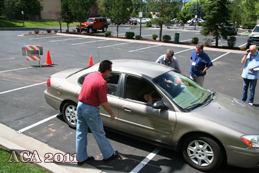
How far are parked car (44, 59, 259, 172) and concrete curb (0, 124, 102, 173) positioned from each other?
2.97ft

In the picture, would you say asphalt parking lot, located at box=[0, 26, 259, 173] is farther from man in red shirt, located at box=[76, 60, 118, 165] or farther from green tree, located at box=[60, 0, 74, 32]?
green tree, located at box=[60, 0, 74, 32]

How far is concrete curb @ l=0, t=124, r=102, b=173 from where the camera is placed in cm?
358

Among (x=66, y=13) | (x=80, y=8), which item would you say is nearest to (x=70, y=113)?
(x=80, y=8)

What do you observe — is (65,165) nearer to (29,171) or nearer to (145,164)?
(29,171)

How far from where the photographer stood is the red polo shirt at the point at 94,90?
3.31 m

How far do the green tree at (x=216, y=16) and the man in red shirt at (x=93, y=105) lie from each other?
18.6 meters

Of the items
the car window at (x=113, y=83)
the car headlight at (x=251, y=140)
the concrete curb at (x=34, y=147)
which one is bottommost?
the concrete curb at (x=34, y=147)

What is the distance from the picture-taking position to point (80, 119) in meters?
3.53

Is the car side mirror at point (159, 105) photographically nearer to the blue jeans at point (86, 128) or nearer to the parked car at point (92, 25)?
the blue jeans at point (86, 128)

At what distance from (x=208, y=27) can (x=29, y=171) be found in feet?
65.4

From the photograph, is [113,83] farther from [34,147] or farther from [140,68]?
[34,147]

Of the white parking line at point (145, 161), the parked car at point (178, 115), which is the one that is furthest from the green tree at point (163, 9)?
the white parking line at point (145, 161)

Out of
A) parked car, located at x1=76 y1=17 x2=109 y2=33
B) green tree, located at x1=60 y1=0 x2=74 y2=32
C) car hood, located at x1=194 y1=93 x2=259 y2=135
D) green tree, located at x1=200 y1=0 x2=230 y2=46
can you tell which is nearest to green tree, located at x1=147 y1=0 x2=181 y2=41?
green tree, located at x1=200 y1=0 x2=230 y2=46

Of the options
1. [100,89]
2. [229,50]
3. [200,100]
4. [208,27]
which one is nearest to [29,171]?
[100,89]
